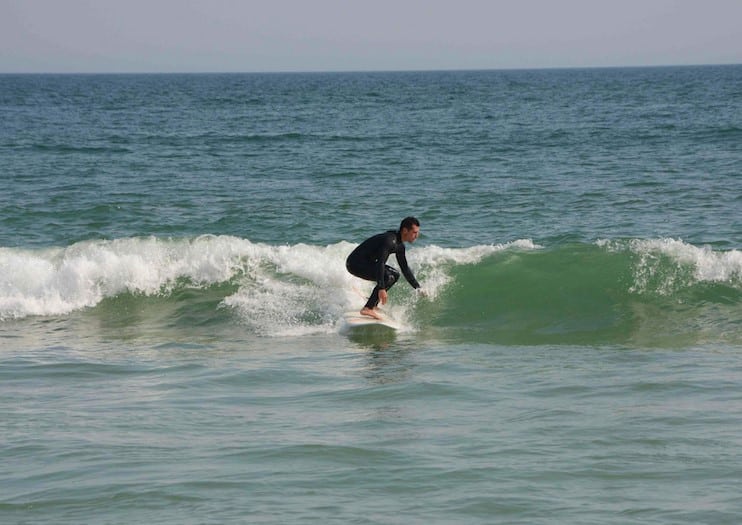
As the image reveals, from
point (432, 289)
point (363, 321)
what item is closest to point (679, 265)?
point (432, 289)

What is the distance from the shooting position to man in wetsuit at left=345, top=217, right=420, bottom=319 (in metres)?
11.8

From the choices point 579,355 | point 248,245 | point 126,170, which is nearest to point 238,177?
point 126,170

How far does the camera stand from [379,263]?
11.7 metres

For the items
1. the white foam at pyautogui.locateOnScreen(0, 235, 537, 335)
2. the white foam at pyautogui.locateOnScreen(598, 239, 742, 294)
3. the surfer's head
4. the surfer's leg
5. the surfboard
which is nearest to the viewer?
the surfer's head

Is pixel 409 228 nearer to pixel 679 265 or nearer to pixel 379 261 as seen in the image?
pixel 379 261

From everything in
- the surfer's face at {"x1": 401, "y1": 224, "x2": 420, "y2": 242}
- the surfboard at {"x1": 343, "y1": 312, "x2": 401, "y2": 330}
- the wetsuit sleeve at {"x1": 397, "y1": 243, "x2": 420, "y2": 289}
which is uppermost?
the surfer's face at {"x1": 401, "y1": 224, "x2": 420, "y2": 242}

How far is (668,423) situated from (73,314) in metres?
8.59

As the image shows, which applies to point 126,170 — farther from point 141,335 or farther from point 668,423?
point 668,423

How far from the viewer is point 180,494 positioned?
21.4 ft

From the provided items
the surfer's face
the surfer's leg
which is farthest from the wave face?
the surfer's face

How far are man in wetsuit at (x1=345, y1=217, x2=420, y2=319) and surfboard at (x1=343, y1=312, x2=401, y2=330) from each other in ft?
0.19

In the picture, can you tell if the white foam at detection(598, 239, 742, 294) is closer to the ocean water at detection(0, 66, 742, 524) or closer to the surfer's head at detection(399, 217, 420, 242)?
the ocean water at detection(0, 66, 742, 524)

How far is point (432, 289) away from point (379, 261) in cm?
271

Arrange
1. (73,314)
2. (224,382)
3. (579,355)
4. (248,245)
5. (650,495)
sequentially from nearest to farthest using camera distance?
1. (650,495)
2. (224,382)
3. (579,355)
4. (73,314)
5. (248,245)
